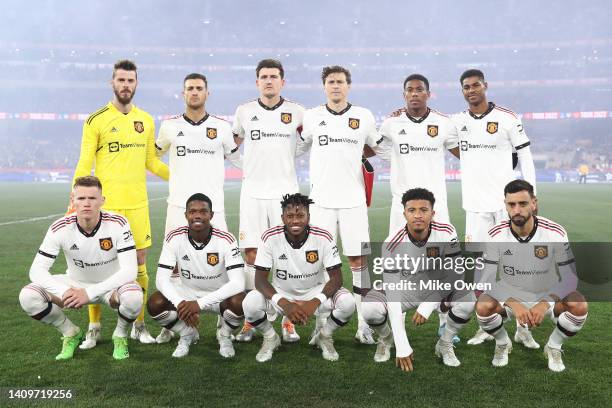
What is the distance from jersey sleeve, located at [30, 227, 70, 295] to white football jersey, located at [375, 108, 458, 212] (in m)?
2.89

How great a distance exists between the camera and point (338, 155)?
4688mm

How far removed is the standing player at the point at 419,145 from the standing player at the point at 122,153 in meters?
2.26

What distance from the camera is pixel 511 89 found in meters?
50.8

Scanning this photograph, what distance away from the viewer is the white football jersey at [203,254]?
13.8 feet

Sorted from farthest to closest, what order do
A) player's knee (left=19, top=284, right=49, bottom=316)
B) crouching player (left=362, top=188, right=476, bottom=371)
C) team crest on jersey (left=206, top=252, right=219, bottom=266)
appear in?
team crest on jersey (left=206, top=252, right=219, bottom=266)
player's knee (left=19, top=284, right=49, bottom=316)
crouching player (left=362, top=188, right=476, bottom=371)

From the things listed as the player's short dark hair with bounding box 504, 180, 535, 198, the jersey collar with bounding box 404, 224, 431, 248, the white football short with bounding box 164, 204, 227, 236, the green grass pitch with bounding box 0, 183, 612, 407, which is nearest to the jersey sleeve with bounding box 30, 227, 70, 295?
the green grass pitch with bounding box 0, 183, 612, 407

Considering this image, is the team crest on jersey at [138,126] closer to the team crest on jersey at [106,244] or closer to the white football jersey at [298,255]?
the team crest on jersey at [106,244]

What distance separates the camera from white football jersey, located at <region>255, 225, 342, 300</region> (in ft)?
13.5

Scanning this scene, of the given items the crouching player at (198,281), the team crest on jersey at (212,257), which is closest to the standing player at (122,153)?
the crouching player at (198,281)

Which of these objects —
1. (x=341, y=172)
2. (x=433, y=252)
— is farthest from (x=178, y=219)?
(x=433, y=252)

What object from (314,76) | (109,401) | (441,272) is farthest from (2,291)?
(314,76)

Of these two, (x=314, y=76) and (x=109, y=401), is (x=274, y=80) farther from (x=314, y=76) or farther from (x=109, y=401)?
(x=314, y=76)

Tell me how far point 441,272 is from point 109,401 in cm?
247

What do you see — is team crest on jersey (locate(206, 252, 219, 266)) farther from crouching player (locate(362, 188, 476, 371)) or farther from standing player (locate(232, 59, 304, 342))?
crouching player (locate(362, 188, 476, 371))
